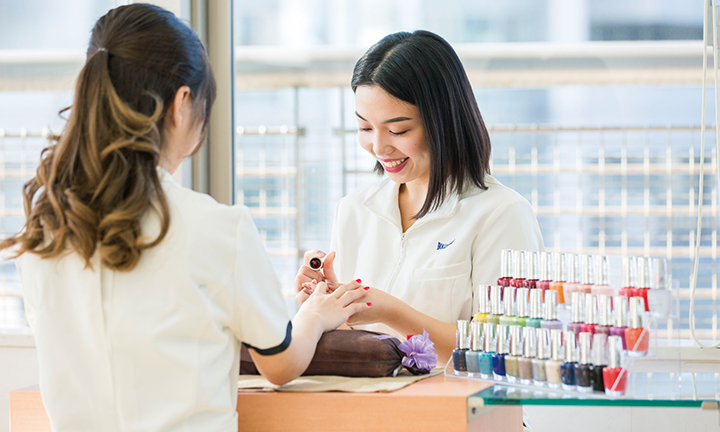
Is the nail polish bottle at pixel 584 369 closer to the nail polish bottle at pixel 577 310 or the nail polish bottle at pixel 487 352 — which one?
the nail polish bottle at pixel 577 310

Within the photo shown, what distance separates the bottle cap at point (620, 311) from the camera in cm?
108

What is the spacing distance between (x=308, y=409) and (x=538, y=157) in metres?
2.57

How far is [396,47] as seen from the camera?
170 cm

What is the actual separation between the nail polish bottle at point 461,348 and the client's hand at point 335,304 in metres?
0.25

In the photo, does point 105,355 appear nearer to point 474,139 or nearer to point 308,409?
point 308,409

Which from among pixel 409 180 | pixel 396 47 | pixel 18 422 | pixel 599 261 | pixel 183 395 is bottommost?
pixel 18 422

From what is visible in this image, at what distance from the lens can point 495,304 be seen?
1232 mm

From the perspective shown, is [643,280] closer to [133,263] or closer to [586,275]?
[586,275]

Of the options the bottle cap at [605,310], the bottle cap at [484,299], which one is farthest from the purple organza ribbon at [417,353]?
the bottle cap at [605,310]

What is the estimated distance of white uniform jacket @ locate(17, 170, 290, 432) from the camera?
0.95 m

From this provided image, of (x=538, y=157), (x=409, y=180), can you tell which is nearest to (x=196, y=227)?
(x=409, y=180)

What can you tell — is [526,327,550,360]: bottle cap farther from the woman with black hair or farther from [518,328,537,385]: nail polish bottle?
the woman with black hair

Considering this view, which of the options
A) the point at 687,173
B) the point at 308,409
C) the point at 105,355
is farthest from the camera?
the point at 687,173

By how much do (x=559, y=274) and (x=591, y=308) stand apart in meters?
0.11
